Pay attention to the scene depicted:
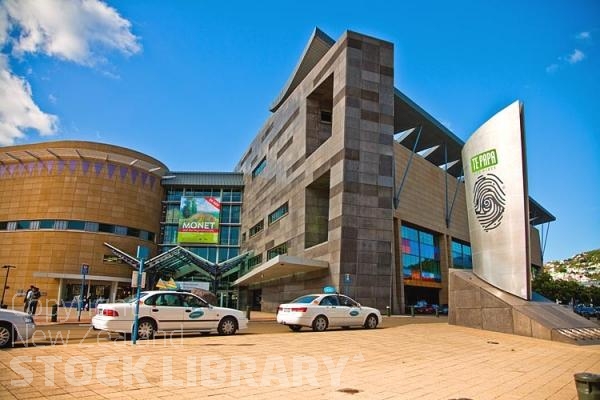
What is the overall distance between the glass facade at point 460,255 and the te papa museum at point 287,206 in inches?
11.7

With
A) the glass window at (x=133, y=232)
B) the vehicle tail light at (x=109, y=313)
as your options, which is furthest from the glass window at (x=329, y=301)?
the glass window at (x=133, y=232)

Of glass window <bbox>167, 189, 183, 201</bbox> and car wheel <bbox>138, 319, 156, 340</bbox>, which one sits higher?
glass window <bbox>167, 189, 183, 201</bbox>

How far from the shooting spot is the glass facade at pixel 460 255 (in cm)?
5530

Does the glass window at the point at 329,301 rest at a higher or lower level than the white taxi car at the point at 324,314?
higher

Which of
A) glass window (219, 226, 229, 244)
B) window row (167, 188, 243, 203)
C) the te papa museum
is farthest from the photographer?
window row (167, 188, 243, 203)

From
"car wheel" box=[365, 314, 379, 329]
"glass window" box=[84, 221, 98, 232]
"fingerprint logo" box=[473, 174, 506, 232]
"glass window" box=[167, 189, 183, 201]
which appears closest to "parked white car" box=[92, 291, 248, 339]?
"car wheel" box=[365, 314, 379, 329]

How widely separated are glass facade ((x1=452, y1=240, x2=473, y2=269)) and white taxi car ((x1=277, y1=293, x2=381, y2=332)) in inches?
1508

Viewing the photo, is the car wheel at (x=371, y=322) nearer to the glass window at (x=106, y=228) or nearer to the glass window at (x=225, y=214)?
the glass window at (x=106, y=228)

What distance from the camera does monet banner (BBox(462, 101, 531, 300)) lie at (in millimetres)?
17531

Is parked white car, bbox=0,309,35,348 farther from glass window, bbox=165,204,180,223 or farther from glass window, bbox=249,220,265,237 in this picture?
glass window, bbox=165,204,180,223

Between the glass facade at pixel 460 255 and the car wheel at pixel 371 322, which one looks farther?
the glass facade at pixel 460 255

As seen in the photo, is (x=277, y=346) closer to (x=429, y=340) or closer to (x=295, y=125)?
(x=429, y=340)

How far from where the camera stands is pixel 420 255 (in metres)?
46.7

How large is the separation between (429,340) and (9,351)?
461 inches
